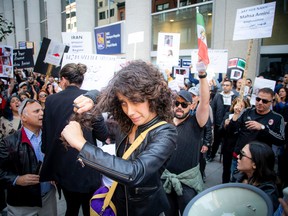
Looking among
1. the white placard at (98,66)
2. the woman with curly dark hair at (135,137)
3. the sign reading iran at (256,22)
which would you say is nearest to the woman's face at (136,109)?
the woman with curly dark hair at (135,137)

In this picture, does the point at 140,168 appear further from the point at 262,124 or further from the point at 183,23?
the point at 183,23

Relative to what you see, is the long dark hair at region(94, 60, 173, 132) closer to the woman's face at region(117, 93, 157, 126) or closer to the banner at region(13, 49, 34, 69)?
the woman's face at region(117, 93, 157, 126)

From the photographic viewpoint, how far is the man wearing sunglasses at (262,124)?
318 cm

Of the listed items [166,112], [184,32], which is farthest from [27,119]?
[184,32]

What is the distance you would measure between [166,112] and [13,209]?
1.89m

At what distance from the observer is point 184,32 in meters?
11.5

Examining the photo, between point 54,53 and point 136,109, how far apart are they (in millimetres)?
3833

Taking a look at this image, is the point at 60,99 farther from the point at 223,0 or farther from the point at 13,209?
the point at 223,0

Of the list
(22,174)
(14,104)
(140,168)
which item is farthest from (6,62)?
(140,168)

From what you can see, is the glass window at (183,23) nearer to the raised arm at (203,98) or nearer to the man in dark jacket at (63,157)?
the raised arm at (203,98)

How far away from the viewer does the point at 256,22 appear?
13.9 ft

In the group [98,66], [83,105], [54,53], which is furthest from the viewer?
[54,53]

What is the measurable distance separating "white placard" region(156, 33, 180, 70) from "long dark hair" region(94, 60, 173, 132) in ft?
12.3

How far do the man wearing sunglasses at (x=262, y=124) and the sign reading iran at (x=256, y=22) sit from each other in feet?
4.49
